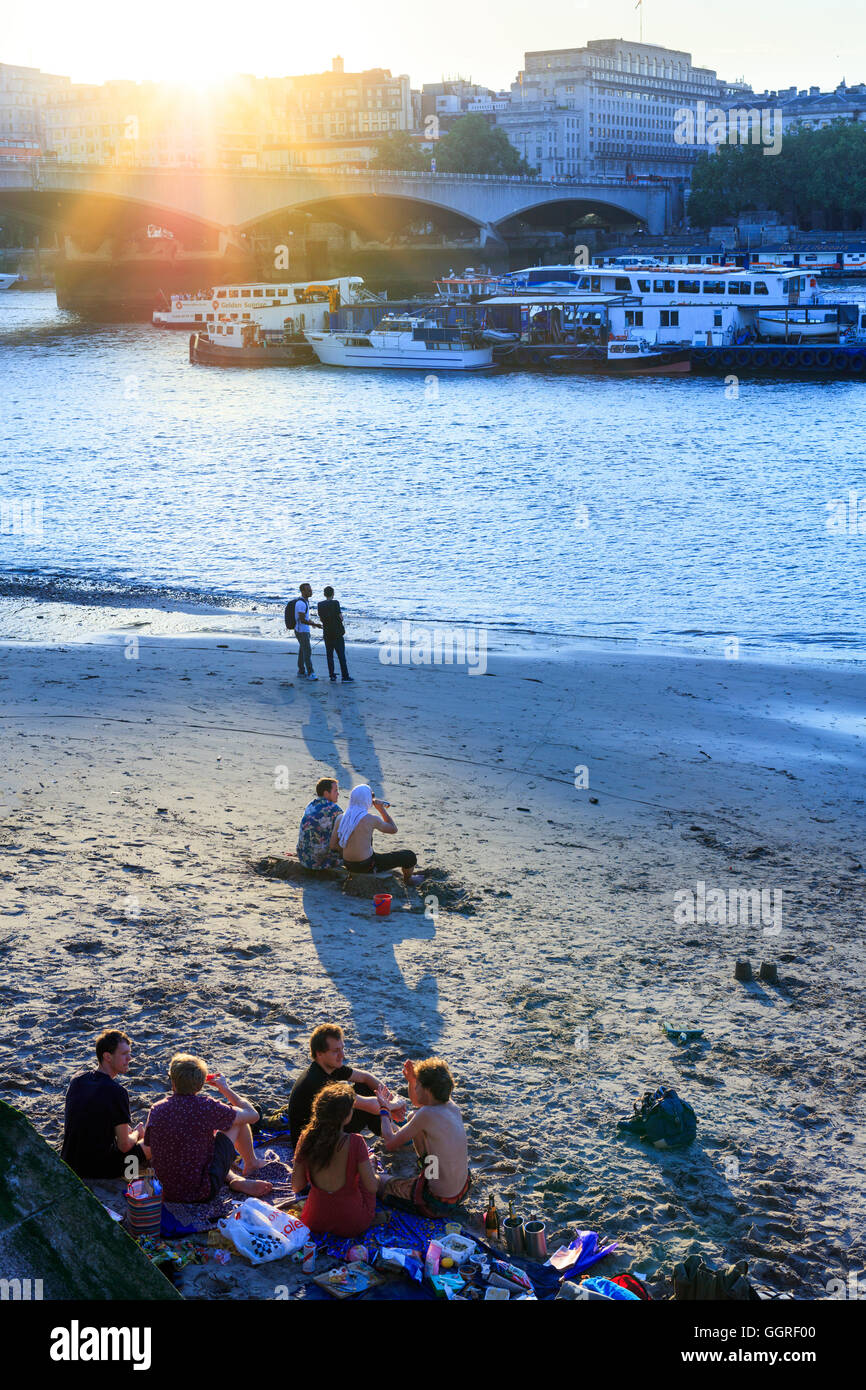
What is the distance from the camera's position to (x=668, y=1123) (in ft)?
23.2

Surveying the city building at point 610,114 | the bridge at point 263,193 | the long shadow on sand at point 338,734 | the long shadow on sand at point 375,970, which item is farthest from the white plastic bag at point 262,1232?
the city building at point 610,114

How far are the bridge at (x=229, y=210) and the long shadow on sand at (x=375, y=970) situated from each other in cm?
7986

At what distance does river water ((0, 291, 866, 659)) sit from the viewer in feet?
82.8

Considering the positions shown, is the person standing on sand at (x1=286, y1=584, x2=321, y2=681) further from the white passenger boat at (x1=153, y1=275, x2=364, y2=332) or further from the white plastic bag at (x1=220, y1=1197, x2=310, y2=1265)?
the white passenger boat at (x1=153, y1=275, x2=364, y2=332)

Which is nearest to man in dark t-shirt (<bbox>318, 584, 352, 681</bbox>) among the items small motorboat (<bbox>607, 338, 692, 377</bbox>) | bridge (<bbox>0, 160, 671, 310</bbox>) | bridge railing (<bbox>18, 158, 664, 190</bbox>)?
small motorboat (<bbox>607, 338, 692, 377</bbox>)

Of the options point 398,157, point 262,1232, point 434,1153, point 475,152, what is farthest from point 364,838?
point 475,152

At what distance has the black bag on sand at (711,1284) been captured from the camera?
222 inches

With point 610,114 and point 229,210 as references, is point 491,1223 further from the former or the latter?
point 610,114

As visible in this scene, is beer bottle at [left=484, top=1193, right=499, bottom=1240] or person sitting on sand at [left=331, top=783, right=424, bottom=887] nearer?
beer bottle at [left=484, top=1193, right=499, bottom=1240]

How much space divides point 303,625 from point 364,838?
7246mm

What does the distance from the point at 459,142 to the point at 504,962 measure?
14168 cm

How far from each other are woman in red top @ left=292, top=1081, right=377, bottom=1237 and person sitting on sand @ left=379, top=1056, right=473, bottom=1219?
263mm
